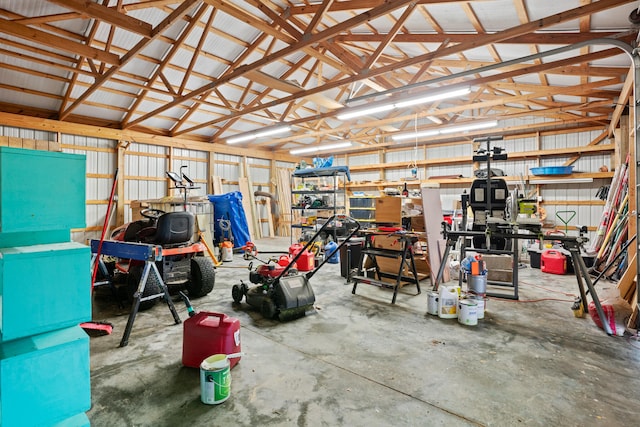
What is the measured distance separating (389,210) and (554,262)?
3795 mm

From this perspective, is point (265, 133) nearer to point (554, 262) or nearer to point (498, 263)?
point (498, 263)

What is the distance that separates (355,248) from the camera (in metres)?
5.79

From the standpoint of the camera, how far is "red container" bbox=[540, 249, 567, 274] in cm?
617

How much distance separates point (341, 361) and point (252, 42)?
6.72 meters

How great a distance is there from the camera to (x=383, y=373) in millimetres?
2518

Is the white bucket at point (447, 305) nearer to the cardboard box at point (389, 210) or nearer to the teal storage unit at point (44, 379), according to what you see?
the cardboard box at point (389, 210)

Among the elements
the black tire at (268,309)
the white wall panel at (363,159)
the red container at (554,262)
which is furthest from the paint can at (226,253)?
the white wall panel at (363,159)

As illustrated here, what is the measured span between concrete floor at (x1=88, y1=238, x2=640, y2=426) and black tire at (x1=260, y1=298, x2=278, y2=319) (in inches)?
4.9

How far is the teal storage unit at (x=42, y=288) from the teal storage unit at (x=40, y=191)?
123 mm

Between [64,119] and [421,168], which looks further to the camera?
[421,168]

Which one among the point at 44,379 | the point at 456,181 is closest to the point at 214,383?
the point at 44,379

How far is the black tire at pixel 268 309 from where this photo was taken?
362cm

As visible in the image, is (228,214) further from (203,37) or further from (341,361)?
(341,361)

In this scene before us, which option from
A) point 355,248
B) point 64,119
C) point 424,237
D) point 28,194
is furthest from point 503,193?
point 64,119
